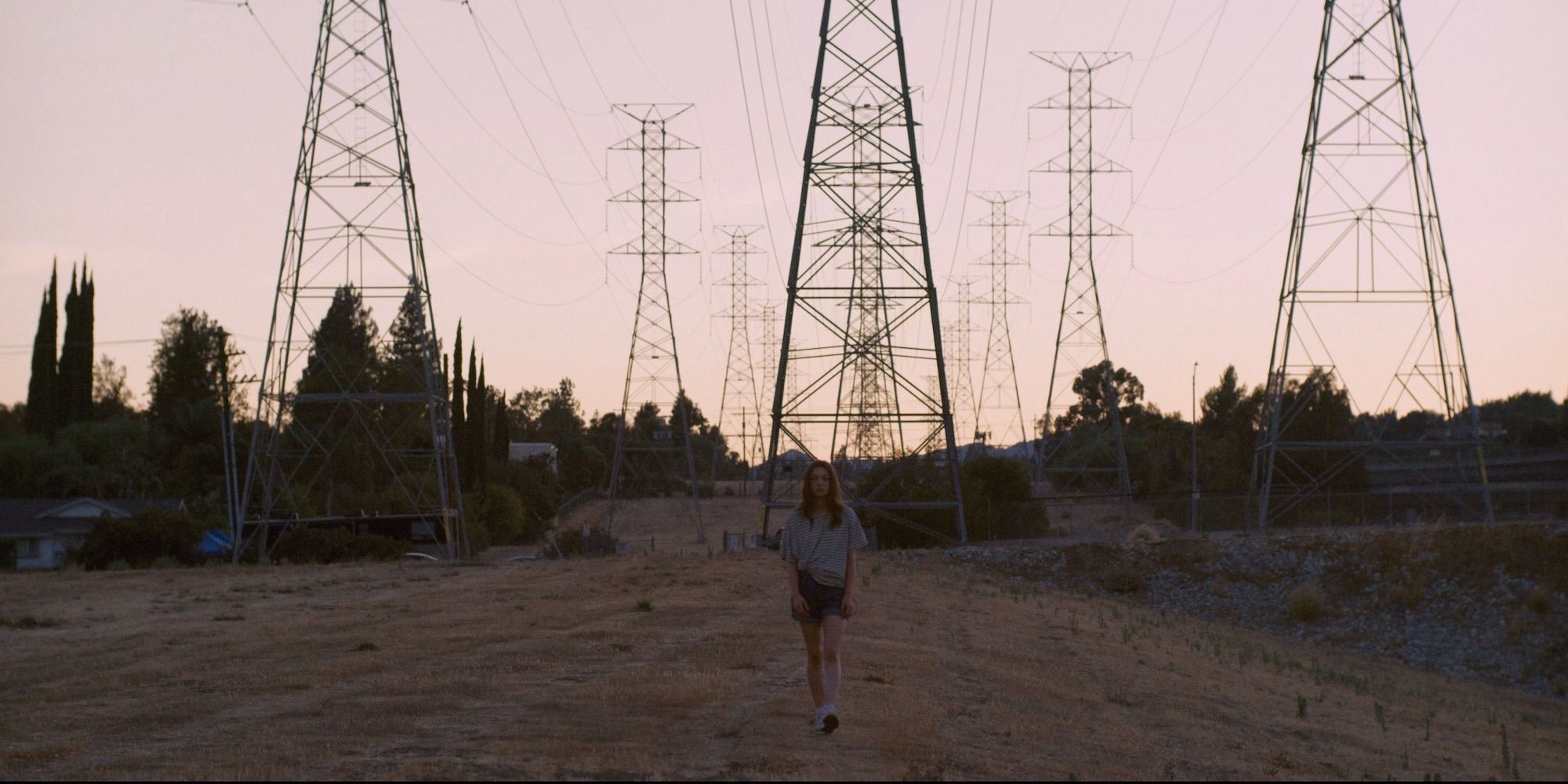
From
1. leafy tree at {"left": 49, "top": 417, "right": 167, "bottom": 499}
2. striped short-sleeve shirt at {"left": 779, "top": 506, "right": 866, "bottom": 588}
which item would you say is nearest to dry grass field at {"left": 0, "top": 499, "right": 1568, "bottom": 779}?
striped short-sleeve shirt at {"left": 779, "top": 506, "right": 866, "bottom": 588}

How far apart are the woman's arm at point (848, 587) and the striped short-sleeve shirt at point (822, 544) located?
5 cm

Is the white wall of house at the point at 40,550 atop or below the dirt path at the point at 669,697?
atop

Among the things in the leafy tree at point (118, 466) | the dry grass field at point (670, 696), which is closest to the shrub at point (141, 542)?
the dry grass field at point (670, 696)

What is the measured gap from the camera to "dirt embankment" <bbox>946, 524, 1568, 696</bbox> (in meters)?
33.1

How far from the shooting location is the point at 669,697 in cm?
1321

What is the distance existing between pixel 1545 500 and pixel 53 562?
65.9 metres

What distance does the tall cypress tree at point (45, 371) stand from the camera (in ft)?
314

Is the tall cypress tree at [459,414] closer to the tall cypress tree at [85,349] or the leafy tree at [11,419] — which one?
the tall cypress tree at [85,349]

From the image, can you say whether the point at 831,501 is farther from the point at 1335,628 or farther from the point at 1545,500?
the point at 1545,500

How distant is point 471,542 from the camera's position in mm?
67500

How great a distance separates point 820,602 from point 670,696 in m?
2.31

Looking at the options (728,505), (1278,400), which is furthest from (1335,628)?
(728,505)

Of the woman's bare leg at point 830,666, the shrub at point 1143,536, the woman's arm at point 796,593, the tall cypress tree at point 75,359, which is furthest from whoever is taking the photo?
the tall cypress tree at point 75,359

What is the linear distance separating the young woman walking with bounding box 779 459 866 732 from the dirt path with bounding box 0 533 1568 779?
73cm
